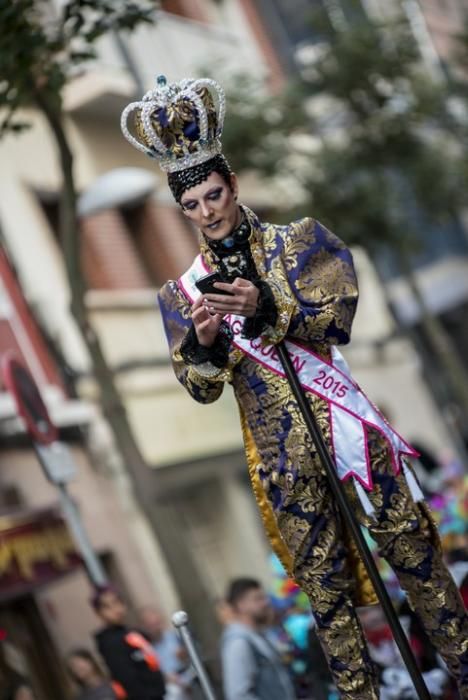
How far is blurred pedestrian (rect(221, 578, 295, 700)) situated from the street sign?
1739 millimetres

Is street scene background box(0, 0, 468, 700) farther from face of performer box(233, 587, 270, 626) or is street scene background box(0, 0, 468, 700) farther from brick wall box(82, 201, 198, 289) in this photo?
Answer: face of performer box(233, 587, 270, 626)

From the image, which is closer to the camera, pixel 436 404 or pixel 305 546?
pixel 305 546

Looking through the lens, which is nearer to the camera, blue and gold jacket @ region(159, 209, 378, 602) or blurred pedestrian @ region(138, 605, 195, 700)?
blue and gold jacket @ region(159, 209, 378, 602)

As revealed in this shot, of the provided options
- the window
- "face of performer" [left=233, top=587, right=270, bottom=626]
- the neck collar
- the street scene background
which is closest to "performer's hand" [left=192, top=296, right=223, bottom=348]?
the neck collar

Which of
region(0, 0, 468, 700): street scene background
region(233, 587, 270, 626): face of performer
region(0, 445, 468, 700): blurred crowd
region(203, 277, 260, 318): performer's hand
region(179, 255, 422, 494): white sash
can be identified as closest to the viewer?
region(203, 277, 260, 318): performer's hand

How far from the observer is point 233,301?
3.86m

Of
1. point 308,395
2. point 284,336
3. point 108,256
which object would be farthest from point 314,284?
point 108,256

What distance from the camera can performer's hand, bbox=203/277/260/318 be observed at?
152 inches

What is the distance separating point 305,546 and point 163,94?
1447 millimetres

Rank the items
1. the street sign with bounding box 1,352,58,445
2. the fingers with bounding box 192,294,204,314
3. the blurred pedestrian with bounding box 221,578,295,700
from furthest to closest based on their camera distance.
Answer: the street sign with bounding box 1,352,58,445 → the blurred pedestrian with bounding box 221,578,295,700 → the fingers with bounding box 192,294,204,314

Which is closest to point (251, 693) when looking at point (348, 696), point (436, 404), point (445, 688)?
point (445, 688)

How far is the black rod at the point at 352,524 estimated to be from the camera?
3.93 m

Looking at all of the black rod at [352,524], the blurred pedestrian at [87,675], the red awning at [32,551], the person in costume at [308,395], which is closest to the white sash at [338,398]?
the person in costume at [308,395]

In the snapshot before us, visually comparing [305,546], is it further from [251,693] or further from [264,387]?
[251,693]
